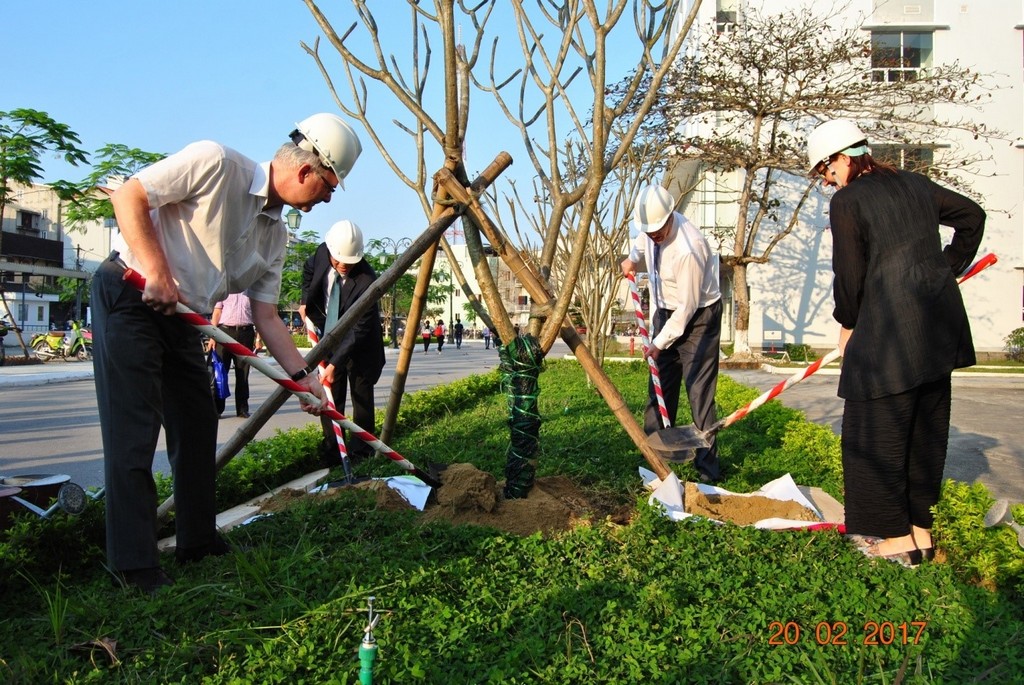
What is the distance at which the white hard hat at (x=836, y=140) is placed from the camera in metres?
3.77

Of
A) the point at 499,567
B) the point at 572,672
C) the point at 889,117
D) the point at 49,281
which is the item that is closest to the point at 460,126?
the point at 499,567

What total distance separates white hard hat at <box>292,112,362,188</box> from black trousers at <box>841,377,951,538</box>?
239 centimetres

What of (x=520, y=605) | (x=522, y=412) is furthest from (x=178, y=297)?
(x=522, y=412)

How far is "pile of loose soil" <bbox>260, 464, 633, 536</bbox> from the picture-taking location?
4016 millimetres

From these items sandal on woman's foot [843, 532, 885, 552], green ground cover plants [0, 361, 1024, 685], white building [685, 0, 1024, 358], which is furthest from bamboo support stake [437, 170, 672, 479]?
white building [685, 0, 1024, 358]

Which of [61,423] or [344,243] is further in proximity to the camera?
[61,423]

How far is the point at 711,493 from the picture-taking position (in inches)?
186

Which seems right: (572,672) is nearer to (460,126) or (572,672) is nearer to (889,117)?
(460,126)

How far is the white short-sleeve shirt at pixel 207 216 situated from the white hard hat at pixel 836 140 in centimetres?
238

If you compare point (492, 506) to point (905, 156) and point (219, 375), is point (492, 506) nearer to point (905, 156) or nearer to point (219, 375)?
point (219, 375)

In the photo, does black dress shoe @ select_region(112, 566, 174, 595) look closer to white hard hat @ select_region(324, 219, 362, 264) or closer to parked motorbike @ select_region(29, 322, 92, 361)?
white hard hat @ select_region(324, 219, 362, 264)

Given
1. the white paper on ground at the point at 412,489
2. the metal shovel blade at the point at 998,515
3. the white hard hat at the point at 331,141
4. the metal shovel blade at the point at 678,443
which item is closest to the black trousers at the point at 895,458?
the metal shovel blade at the point at 998,515
